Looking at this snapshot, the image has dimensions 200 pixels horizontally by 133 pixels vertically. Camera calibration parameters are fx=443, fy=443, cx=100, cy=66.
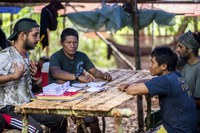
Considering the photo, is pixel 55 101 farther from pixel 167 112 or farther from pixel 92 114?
Answer: pixel 167 112

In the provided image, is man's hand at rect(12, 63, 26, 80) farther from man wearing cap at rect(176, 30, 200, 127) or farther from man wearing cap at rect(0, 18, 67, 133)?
man wearing cap at rect(176, 30, 200, 127)

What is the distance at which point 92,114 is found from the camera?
3.91m

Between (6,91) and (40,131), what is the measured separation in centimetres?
61

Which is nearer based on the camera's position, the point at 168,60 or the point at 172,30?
the point at 168,60

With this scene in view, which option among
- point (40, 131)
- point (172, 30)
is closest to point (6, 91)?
point (40, 131)

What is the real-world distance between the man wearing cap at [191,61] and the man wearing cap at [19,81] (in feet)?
5.10

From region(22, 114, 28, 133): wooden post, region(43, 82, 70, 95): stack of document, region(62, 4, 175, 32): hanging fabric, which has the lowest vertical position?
region(22, 114, 28, 133): wooden post

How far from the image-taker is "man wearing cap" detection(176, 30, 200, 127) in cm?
512

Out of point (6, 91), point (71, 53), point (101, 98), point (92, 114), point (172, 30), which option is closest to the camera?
point (92, 114)

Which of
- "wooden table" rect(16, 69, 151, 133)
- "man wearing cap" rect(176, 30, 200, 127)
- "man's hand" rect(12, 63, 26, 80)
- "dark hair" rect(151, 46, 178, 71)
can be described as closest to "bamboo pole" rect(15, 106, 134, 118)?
"wooden table" rect(16, 69, 151, 133)

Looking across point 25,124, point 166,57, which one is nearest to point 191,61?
point 166,57

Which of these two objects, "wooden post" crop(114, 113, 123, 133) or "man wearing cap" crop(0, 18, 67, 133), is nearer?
"wooden post" crop(114, 113, 123, 133)

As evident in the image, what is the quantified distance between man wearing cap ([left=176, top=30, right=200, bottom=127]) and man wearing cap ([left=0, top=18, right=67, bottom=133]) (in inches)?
61.2

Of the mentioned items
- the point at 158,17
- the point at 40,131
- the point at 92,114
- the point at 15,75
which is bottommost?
the point at 40,131
